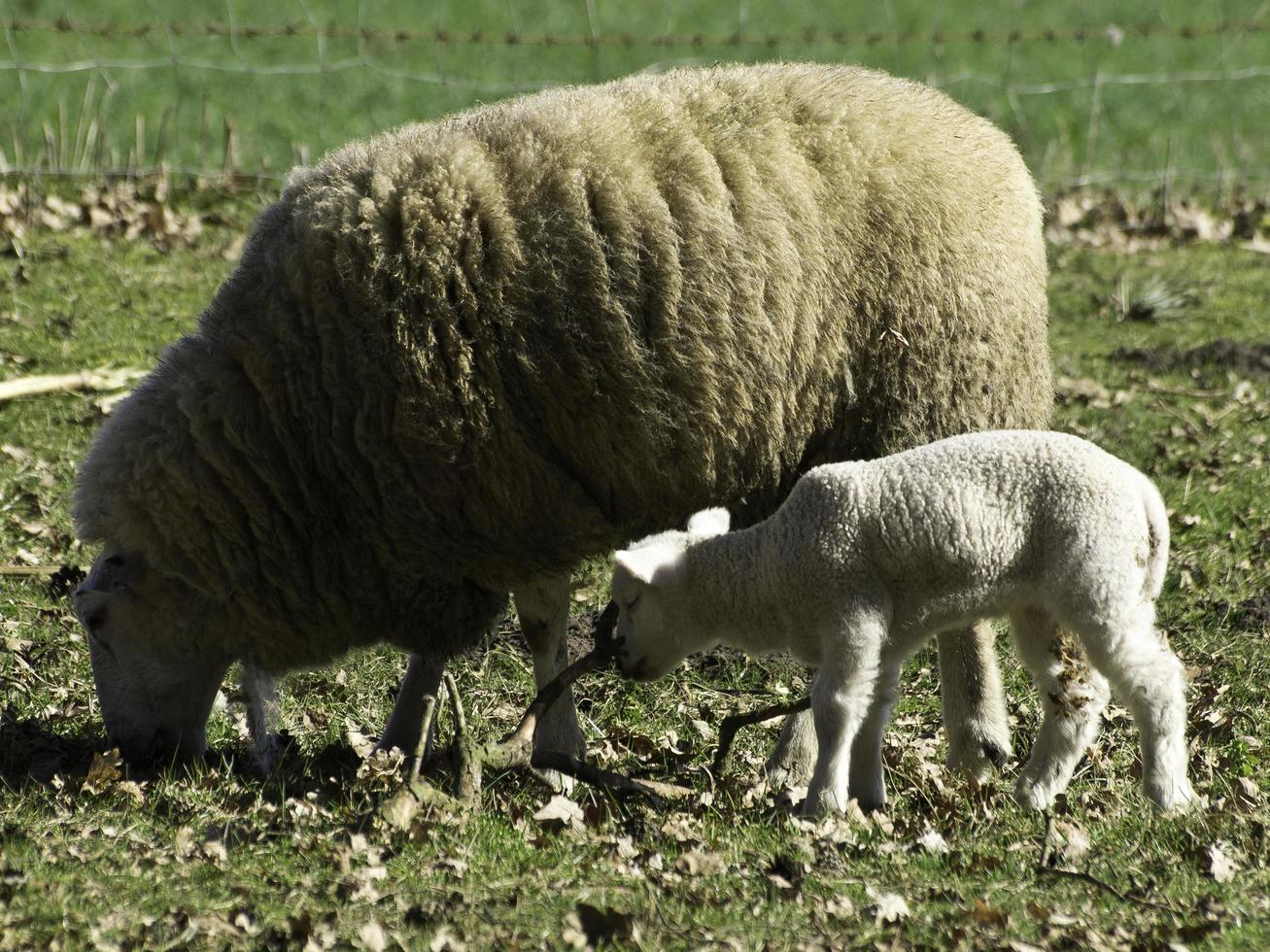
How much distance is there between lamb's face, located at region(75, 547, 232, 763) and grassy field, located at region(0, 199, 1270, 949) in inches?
5.0

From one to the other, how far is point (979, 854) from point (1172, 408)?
175 inches

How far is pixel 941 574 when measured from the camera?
390cm

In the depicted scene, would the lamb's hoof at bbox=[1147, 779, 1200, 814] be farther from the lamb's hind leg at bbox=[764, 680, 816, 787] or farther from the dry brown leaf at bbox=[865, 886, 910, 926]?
the lamb's hind leg at bbox=[764, 680, 816, 787]

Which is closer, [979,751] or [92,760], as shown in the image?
[92,760]

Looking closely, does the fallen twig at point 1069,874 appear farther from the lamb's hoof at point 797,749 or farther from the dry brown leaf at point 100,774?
the dry brown leaf at point 100,774

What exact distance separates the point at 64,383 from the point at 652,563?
4378mm

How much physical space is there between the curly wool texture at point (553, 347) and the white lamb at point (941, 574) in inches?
16.2

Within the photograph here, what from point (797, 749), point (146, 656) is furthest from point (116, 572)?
point (797, 749)

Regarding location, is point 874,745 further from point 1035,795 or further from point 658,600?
point 658,600

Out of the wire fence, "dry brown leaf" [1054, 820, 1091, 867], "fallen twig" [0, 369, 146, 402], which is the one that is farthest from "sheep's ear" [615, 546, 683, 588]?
the wire fence

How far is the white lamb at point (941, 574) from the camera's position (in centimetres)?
383

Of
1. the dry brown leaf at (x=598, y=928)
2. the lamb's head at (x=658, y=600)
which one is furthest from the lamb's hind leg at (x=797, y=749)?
the dry brown leaf at (x=598, y=928)

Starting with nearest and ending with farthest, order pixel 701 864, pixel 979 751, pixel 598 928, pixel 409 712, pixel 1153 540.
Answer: pixel 598 928 → pixel 701 864 → pixel 1153 540 → pixel 979 751 → pixel 409 712

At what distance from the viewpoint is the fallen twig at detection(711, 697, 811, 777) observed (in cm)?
439
